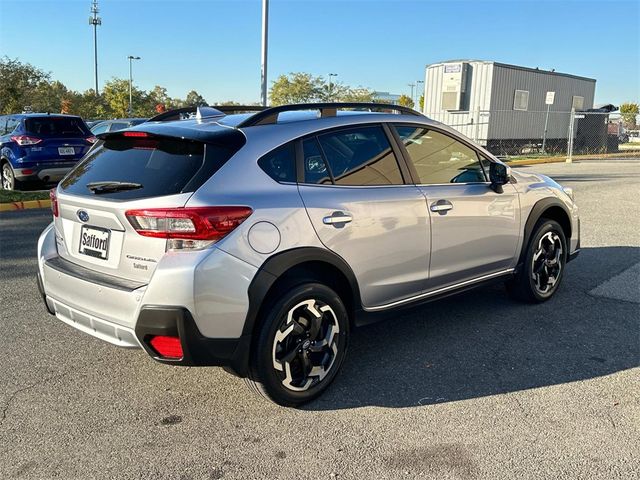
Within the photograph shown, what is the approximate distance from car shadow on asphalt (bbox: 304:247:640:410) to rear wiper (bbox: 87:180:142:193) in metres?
1.59

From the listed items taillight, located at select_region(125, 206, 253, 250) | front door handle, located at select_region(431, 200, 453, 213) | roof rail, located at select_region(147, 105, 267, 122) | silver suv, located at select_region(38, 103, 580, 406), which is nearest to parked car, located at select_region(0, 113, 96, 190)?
roof rail, located at select_region(147, 105, 267, 122)

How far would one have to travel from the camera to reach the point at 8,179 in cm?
1184

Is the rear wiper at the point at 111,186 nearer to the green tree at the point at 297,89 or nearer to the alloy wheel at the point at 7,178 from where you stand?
the alloy wheel at the point at 7,178

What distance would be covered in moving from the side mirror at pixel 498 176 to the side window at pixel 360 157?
99 cm

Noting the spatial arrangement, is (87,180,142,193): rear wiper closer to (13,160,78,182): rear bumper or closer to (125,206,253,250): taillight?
(125,206,253,250): taillight

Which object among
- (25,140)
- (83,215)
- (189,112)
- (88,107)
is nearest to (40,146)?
(25,140)

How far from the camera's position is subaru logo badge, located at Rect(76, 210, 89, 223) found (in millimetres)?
3158

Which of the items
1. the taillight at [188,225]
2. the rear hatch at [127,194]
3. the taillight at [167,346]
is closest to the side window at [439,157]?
the rear hatch at [127,194]

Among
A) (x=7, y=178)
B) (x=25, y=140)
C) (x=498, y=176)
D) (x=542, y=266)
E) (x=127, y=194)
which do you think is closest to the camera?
(x=127, y=194)

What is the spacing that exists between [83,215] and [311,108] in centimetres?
157

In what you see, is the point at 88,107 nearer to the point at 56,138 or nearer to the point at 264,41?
the point at 264,41

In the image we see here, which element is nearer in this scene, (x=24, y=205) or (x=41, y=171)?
(x=24, y=205)

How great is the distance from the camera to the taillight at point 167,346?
2793mm

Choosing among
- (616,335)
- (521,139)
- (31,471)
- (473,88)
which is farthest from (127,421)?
(521,139)
